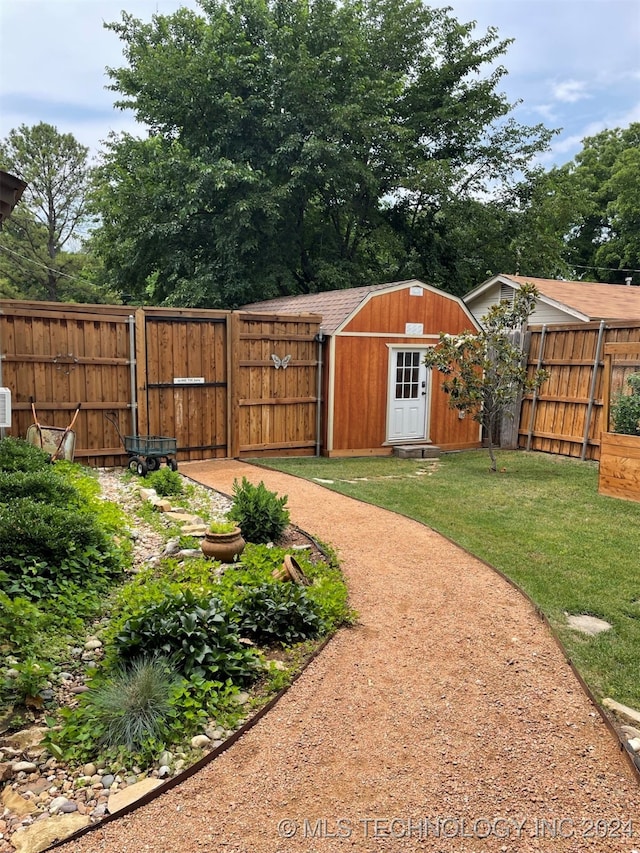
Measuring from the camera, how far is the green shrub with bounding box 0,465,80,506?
483 centimetres

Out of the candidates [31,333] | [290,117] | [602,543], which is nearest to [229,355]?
[31,333]

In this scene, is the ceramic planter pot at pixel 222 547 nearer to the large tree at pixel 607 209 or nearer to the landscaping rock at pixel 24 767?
the landscaping rock at pixel 24 767

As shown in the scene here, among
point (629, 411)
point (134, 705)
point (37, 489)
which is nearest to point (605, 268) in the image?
point (629, 411)

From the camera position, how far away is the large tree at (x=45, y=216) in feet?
84.3

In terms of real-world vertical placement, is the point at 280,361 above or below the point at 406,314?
below

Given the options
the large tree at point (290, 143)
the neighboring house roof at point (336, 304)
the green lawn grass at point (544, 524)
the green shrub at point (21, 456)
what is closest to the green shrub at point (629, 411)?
the green lawn grass at point (544, 524)

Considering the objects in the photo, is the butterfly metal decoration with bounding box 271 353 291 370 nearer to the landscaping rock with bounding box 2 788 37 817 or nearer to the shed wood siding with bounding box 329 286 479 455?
the shed wood siding with bounding box 329 286 479 455

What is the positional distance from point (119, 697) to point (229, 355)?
681 cm

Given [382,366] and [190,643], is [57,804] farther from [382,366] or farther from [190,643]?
[382,366]

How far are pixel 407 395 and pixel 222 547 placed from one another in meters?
6.67

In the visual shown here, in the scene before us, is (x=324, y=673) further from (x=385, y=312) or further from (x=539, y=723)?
(x=385, y=312)

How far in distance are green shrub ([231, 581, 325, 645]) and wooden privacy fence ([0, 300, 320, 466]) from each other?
534cm

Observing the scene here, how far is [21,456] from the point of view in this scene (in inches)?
241

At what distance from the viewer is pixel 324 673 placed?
319cm
